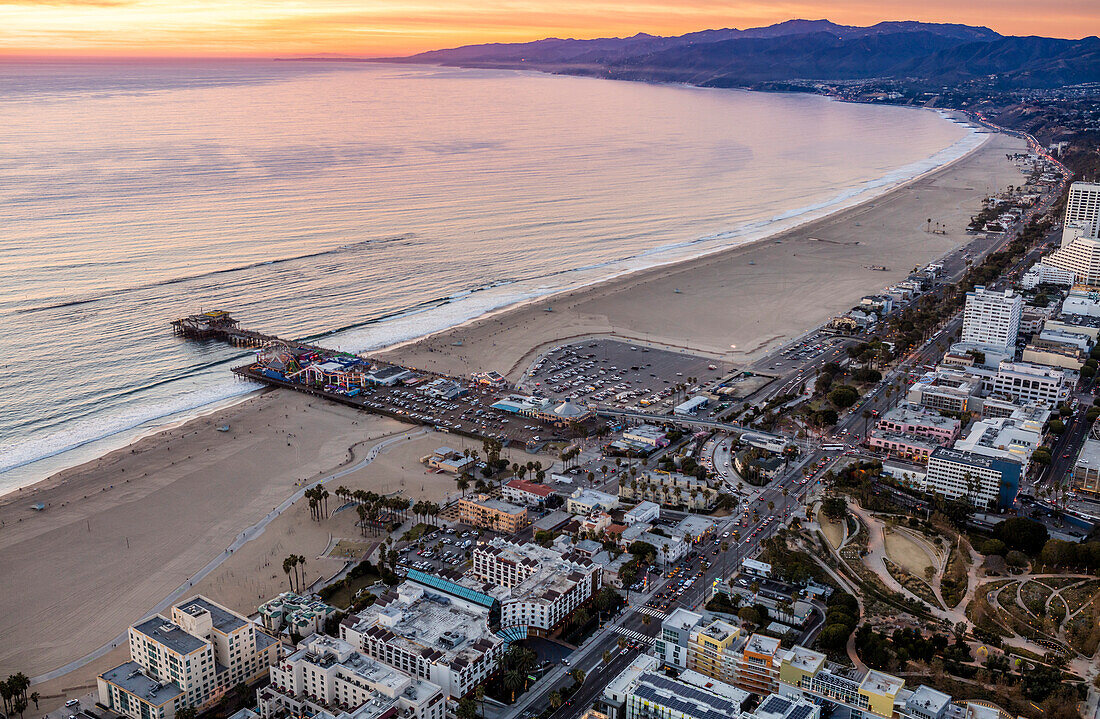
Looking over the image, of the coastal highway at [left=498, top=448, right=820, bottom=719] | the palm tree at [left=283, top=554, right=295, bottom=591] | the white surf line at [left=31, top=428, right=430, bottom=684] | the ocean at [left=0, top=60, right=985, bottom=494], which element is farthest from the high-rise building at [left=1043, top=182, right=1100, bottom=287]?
the palm tree at [left=283, top=554, right=295, bottom=591]

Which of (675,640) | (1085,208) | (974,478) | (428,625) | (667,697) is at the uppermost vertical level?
(1085,208)

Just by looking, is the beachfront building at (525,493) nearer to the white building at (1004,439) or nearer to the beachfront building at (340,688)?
the beachfront building at (340,688)

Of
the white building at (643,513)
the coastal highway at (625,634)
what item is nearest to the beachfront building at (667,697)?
the coastal highway at (625,634)

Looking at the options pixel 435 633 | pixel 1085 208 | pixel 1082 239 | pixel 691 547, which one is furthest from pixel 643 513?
pixel 1085 208

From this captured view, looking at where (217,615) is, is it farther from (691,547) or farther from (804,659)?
(804,659)

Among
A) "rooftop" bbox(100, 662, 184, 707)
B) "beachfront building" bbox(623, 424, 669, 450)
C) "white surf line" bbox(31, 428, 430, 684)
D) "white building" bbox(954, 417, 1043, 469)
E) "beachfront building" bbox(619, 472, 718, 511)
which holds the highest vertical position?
"white building" bbox(954, 417, 1043, 469)

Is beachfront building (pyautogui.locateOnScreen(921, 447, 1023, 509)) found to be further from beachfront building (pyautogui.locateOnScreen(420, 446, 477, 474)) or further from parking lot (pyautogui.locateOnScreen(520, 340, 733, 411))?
beachfront building (pyautogui.locateOnScreen(420, 446, 477, 474))
